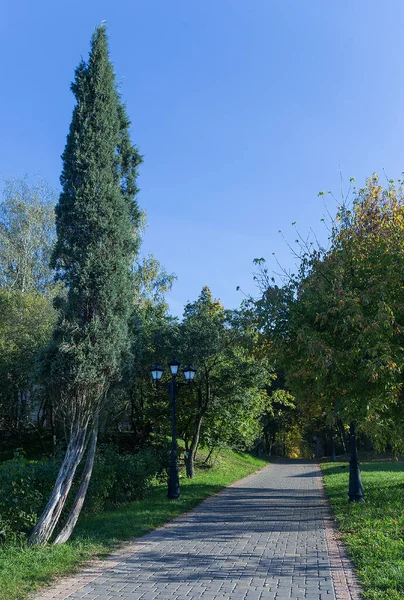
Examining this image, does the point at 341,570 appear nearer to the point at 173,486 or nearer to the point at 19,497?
the point at 19,497

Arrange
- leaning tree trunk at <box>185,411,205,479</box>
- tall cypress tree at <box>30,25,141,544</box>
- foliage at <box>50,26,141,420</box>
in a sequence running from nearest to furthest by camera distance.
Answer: tall cypress tree at <box>30,25,141,544</box>, foliage at <box>50,26,141,420</box>, leaning tree trunk at <box>185,411,205,479</box>

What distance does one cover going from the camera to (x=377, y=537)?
8.31 meters

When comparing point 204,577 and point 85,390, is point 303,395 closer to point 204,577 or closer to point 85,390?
point 85,390

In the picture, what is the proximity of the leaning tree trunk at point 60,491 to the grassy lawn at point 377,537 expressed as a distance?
15.4ft

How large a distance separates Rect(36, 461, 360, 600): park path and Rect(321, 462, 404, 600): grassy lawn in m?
0.23

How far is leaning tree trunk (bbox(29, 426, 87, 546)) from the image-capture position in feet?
26.0

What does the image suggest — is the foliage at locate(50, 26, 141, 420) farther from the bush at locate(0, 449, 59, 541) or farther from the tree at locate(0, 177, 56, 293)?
the tree at locate(0, 177, 56, 293)

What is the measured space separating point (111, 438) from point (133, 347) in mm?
13850

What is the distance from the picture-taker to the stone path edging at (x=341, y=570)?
5626 mm

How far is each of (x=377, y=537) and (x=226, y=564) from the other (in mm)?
2899

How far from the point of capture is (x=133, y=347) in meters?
10.2

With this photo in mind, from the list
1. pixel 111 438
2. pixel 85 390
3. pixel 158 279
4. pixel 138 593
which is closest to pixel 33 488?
pixel 85 390

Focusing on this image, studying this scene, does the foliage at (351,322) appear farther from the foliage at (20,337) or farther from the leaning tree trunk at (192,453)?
the foliage at (20,337)

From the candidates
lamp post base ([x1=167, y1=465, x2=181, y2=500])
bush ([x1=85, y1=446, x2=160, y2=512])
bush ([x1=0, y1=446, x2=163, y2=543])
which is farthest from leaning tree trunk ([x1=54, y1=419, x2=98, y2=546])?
lamp post base ([x1=167, y1=465, x2=181, y2=500])
